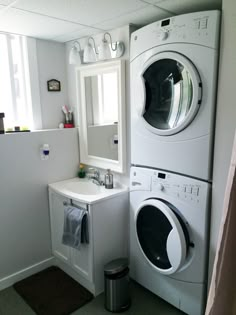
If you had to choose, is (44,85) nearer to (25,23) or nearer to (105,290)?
(25,23)

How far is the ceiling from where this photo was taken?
5.19 feet

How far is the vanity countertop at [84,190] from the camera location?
205cm

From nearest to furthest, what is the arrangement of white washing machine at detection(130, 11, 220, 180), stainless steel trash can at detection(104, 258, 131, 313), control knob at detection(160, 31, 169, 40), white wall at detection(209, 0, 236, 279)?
white wall at detection(209, 0, 236, 279)
white washing machine at detection(130, 11, 220, 180)
control knob at detection(160, 31, 169, 40)
stainless steel trash can at detection(104, 258, 131, 313)

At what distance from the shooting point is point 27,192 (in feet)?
7.59

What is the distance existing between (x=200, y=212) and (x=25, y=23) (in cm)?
185

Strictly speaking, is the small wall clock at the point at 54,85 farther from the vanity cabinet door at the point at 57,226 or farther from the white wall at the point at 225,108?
the white wall at the point at 225,108

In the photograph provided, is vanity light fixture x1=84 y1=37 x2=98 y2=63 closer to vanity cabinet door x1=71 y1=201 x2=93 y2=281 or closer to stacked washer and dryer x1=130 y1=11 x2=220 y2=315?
stacked washer and dryer x1=130 y1=11 x2=220 y2=315

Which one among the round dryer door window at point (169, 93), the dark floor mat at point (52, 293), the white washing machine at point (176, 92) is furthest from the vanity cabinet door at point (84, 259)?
the round dryer door window at point (169, 93)

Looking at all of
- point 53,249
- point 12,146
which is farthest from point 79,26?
point 53,249

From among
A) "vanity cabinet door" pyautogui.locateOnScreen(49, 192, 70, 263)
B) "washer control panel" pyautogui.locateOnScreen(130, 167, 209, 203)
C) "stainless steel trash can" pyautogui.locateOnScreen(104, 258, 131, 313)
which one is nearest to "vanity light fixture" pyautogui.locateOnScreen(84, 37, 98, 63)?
"washer control panel" pyautogui.locateOnScreen(130, 167, 209, 203)

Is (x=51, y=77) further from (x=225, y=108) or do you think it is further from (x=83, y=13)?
(x=225, y=108)

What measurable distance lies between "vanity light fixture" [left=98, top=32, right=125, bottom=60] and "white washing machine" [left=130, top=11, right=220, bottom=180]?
0.69ft

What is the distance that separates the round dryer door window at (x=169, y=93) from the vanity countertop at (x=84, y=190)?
0.67 meters

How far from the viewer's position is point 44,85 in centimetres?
250
